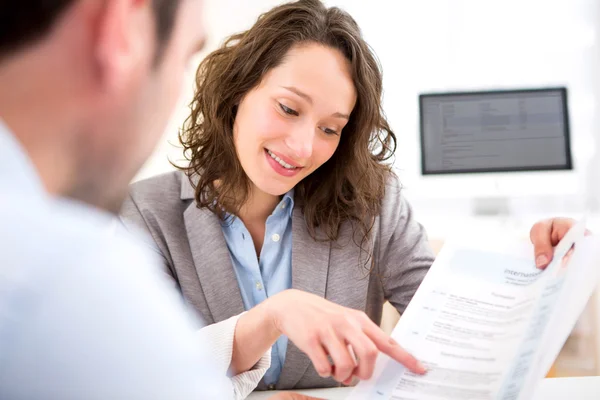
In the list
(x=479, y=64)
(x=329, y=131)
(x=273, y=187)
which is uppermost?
(x=479, y=64)

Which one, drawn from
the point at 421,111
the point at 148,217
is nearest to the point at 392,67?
the point at 421,111

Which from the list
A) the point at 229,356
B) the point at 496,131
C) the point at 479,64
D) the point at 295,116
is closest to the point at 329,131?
the point at 295,116

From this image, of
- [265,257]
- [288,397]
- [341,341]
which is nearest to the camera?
[341,341]

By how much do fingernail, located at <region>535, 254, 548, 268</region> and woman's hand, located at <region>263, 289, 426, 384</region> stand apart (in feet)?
0.84

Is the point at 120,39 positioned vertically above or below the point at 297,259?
above

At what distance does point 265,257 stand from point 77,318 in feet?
3.42

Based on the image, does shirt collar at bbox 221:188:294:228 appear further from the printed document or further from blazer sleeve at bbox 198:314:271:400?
the printed document

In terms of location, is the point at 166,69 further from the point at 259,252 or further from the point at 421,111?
the point at 421,111

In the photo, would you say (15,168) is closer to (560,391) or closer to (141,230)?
(560,391)

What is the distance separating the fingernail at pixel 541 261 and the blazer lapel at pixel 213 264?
0.58 meters

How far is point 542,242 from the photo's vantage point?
2.99ft

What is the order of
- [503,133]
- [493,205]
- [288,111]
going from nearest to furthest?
[288,111] < [503,133] < [493,205]

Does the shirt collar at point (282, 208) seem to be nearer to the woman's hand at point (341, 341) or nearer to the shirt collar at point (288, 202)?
the shirt collar at point (288, 202)

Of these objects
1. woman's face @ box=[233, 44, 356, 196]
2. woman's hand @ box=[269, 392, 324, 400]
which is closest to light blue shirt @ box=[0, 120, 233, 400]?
woman's hand @ box=[269, 392, 324, 400]
